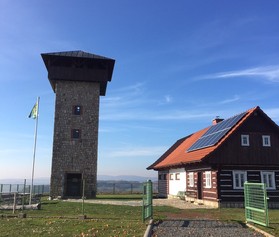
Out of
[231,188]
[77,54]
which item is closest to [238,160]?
[231,188]

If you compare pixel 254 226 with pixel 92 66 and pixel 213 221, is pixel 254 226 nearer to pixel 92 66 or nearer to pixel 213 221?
pixel 213 221

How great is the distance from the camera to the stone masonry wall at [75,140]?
32.0 m

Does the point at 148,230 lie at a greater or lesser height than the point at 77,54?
lesser

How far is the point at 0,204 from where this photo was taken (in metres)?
20.1

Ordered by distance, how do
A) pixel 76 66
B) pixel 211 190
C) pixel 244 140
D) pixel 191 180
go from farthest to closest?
pixel 76 66 < pixel 191 180 < pixel 244 140 < pixel 211 190

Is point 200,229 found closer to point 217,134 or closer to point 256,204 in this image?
point 256,204

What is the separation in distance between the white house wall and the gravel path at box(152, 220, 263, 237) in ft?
50.9

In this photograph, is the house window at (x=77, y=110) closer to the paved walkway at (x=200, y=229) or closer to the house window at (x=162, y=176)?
the house window at (x=162, y=176)

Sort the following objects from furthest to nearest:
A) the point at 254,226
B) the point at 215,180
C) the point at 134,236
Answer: the point at 215,180
the point at 254,226
the point at 134,236

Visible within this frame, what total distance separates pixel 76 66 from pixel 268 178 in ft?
66.5

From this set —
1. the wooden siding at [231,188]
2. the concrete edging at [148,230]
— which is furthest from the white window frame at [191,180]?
the concrete edging at [148,230]

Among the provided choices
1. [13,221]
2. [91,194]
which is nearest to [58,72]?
[91,194]

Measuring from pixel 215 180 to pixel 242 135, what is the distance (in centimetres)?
379

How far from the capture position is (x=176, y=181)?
104 ft
